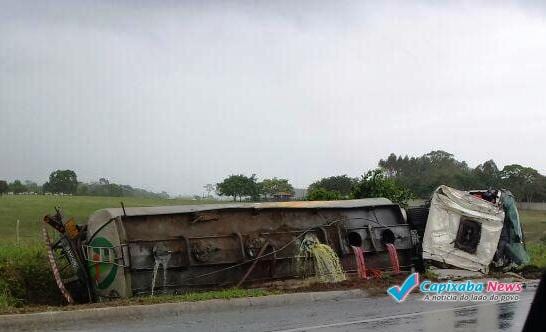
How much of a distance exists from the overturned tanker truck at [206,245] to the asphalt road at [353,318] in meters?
2.17

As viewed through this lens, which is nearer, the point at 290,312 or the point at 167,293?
the point at 290,312

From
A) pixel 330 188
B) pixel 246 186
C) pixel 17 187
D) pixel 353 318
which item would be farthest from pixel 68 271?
pixel 17 187

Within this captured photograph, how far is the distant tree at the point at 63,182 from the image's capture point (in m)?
95.0

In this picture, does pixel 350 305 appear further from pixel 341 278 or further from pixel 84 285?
pixel 84 285

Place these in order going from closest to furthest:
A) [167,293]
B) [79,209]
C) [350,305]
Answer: [350,305], [167,293], [79,209]

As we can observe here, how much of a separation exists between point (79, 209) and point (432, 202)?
3350 cm

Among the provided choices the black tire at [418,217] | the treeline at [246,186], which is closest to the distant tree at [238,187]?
the treeline at [246,186]

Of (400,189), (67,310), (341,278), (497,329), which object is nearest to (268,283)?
(341,278)

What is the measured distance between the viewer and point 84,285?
13367 mm

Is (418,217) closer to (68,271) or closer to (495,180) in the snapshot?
(68,271)

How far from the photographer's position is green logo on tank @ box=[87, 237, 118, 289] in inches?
490

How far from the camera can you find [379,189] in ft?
66.9

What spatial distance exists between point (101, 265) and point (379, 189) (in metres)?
10.6

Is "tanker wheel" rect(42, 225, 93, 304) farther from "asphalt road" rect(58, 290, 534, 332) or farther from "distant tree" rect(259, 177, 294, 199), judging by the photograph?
"distant tree" rect(259, 177, 294, 199)
